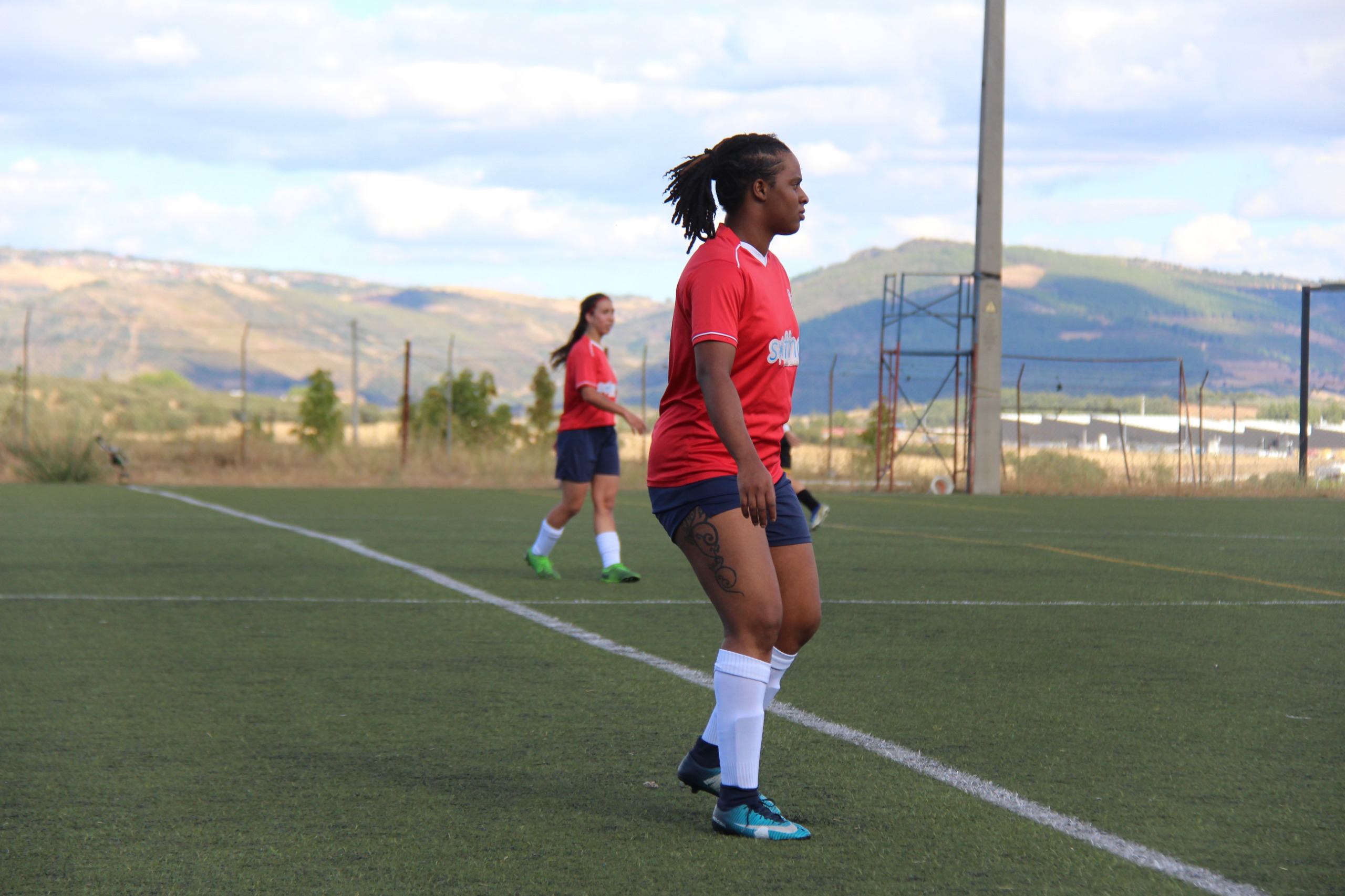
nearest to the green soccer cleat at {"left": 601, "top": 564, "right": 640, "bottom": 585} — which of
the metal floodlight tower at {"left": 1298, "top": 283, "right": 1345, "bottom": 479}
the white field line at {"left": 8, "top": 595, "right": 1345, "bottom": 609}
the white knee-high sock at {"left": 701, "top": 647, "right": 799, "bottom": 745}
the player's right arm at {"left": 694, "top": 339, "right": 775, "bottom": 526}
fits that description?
the white field line at {"left": 8, "top": 595, "right": 1345, "bottom": 609}

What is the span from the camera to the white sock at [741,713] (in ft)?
12.2

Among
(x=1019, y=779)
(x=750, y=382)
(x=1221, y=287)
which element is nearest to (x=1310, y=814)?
(x=1019, y=779)

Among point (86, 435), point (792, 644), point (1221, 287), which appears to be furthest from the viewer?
point (1221, 287)

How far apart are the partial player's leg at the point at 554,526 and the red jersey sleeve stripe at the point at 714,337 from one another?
5.62 m

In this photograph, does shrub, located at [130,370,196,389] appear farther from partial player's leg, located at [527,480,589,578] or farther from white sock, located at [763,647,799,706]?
white sock, located at [763,647,799,706]

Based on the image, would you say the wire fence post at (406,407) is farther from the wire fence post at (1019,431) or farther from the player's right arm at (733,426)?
the player's right arm at (733,426)

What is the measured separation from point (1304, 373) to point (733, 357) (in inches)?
931

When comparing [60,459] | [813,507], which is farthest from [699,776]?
[60,459]

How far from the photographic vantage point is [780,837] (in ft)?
11.9

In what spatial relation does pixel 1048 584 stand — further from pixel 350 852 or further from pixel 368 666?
pixel 350 852

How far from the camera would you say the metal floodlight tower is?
77.2 feet

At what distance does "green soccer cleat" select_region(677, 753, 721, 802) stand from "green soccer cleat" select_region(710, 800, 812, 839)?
0.26 metres

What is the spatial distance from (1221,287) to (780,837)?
20722 cm

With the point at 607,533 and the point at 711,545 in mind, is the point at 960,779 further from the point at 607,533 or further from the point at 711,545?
the point at 607,533
